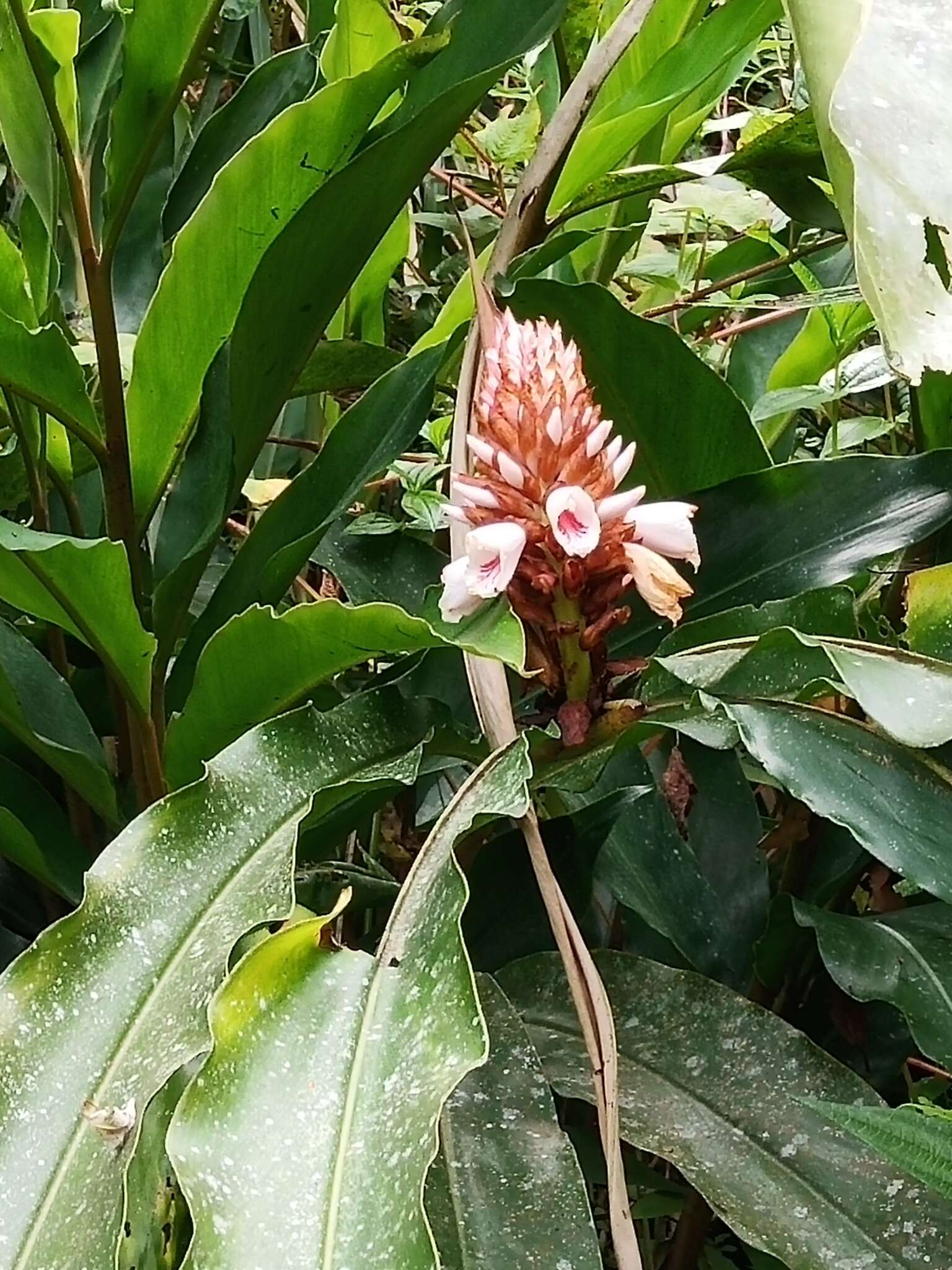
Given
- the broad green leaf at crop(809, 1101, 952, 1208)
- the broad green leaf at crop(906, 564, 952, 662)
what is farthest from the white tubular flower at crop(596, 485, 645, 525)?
the broad green leaf at crop(809, 1101, 952, 1208)

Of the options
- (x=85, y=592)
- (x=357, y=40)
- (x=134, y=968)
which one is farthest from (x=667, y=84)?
(x=134, y=968)

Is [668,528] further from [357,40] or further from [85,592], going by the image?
[357,40]

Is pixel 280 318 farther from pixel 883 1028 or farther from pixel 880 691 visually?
pixel 883 1028

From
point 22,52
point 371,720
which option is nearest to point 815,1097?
point 371,720

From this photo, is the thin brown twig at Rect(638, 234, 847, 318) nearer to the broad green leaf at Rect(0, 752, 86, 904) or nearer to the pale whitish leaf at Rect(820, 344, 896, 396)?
the pale whitish leaf at Rect(820, 344, 896, 396)

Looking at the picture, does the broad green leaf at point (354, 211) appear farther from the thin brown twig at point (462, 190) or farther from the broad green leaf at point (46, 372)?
the thin brown twig at point (462, 190)

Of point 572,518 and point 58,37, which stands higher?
point 58,37

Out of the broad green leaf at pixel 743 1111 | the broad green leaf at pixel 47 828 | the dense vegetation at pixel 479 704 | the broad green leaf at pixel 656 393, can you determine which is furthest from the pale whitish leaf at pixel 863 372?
the broad green leaf at pixel 47 828

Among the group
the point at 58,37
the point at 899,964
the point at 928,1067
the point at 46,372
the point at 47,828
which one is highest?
the point at 58,37
